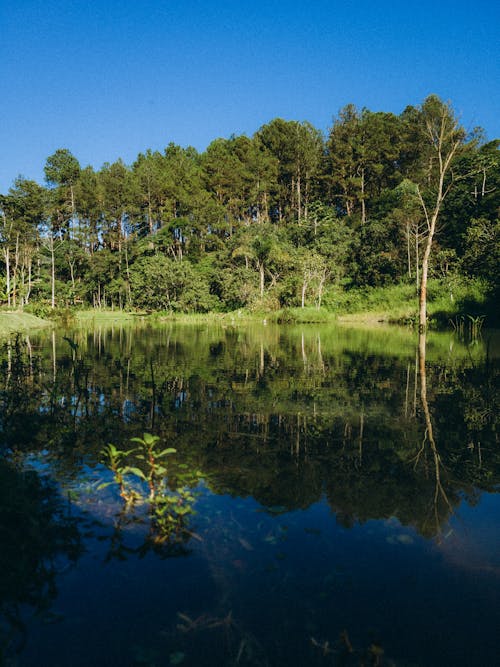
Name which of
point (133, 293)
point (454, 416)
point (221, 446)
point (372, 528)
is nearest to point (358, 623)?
point (372, 528)

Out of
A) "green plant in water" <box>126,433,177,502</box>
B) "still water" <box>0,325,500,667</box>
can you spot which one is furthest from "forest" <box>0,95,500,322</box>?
"green plant in water" <box>126,433,177,502</box>

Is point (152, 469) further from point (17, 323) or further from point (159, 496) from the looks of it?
point (17, 323)

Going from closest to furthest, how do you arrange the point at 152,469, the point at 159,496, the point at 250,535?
1. the point at 250,535
2. the point at 159,496
3. the point at 152,469

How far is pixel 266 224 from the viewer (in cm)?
5228

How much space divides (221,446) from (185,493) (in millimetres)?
1466

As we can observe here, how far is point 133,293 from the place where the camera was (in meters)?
48.6

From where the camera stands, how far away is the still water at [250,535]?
241 centimetres

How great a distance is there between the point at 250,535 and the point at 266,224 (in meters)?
51.1

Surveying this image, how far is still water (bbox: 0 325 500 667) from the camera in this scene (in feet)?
7.92

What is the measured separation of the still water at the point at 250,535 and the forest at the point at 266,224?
23.6 metres

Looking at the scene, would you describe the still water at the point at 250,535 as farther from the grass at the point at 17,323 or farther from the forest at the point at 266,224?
the forest at the point at 266,224

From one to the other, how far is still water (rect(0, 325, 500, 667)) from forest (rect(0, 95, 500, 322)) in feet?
77.5

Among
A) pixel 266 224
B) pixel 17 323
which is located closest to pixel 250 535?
pixel 17 323

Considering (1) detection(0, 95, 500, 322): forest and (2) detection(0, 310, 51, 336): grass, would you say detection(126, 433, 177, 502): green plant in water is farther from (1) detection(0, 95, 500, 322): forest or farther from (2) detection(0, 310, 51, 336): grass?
(1) detection(0, 95, 500, 322): forest
